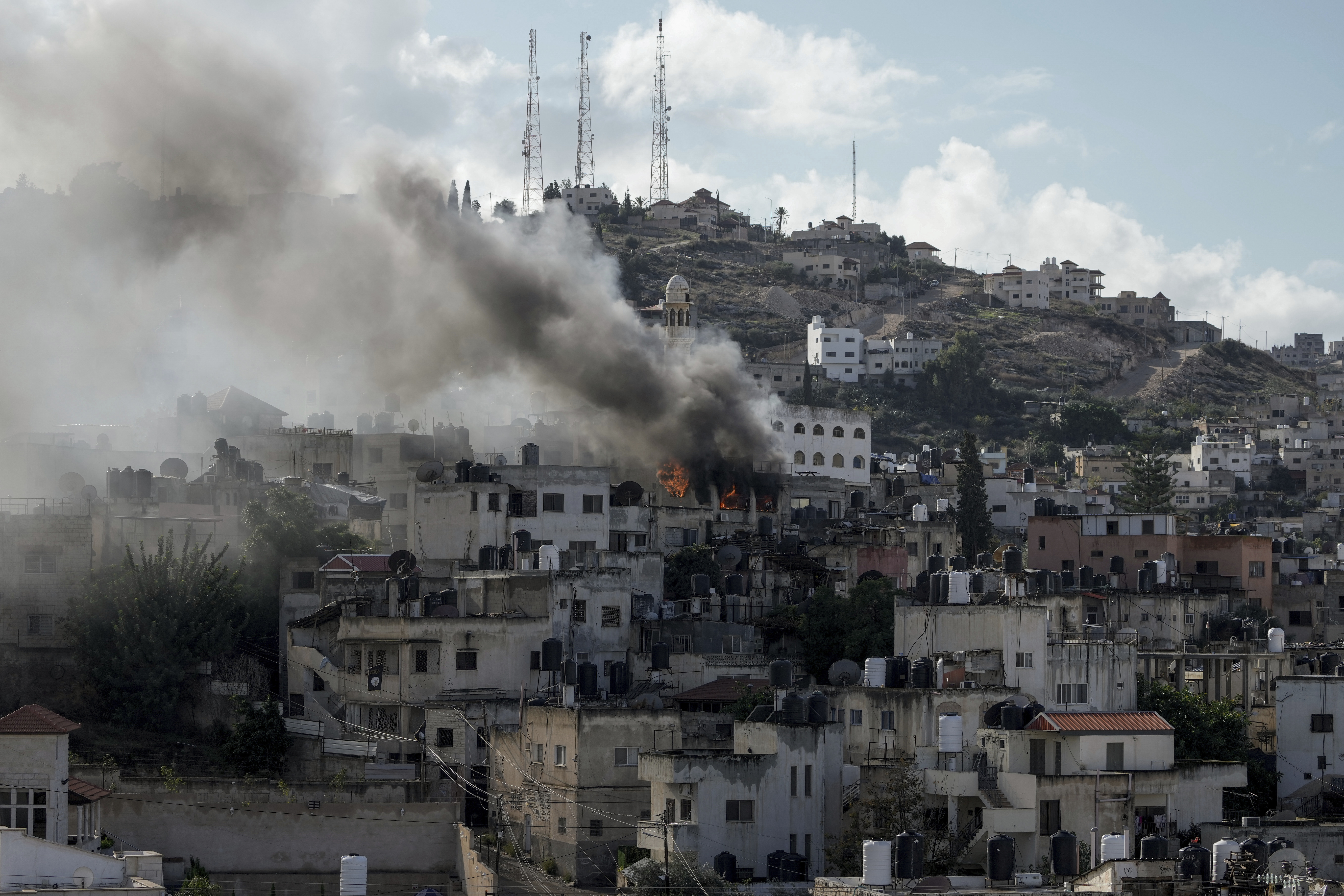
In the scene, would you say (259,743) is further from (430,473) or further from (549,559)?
(430,473)

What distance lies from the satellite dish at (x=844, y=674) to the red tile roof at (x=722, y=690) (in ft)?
5.83

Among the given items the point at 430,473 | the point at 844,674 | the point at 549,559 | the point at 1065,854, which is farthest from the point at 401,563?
the point at 1065,854

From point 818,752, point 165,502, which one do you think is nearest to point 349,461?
point 165,502

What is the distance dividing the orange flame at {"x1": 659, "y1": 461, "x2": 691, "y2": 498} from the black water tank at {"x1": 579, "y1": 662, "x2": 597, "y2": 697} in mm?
24279

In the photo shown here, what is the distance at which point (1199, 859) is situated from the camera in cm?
3659

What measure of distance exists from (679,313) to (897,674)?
46.2 meters

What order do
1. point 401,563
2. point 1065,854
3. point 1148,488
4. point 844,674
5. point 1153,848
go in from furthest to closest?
point 1148,488, point 401,563, point 844,674, point 1065,854, point 1153,848

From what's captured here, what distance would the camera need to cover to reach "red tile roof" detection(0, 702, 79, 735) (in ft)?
133

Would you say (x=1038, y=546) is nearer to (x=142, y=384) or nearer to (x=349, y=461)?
(x=349, y=461)

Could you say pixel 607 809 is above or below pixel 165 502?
below

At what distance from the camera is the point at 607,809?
151 ft

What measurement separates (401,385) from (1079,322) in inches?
4275

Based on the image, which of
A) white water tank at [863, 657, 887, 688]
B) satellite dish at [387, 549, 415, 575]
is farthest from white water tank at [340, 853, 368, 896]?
satellite dish at [387, 549, 415, 575]

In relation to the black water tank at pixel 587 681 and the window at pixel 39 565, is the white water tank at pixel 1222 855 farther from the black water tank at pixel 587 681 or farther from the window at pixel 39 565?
the window at pixel 39 565
